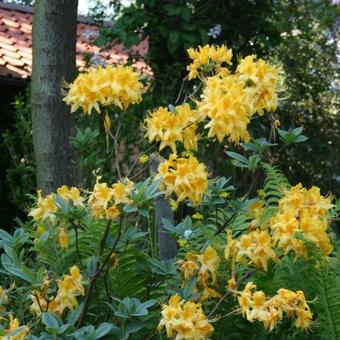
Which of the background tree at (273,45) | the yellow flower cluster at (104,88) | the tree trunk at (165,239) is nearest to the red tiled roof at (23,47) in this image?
the background tree at (273,45)

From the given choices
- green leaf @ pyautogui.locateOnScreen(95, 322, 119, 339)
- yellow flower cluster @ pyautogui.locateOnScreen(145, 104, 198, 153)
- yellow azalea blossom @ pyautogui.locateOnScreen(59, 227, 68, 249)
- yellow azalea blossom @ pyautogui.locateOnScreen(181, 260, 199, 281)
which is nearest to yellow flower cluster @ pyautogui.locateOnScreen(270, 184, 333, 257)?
yellow azalea blossom @ pyautogui.locateOnScreen(181, 260, 199, 281)

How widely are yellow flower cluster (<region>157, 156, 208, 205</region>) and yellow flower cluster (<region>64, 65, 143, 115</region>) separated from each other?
1.22 ft

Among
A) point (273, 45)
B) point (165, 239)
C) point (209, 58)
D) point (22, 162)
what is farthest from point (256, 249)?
point (273, 45)

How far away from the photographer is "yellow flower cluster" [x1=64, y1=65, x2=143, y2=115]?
2445mm

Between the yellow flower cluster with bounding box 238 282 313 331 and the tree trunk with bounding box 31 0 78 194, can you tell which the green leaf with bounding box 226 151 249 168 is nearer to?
the yellow flower cluster with bounding box 238 282 313 331

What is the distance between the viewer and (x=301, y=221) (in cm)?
218

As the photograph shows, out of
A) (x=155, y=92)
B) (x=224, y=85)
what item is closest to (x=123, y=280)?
(x=224, y=85)

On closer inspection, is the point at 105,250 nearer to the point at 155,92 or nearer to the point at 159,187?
the point at 159,187

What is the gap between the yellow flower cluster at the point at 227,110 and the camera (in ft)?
7.41

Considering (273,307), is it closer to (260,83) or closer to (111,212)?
(111,212)

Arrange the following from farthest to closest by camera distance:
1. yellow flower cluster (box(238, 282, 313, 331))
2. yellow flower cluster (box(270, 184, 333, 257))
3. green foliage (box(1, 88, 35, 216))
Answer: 1. green foliage (box(1, 88, 35, 216))
2. yellow flower cluster (box(270, 184, 333, 257))
3. yellow flower cluster (box(238, 282, 313, 331))

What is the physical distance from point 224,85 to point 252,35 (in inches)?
256

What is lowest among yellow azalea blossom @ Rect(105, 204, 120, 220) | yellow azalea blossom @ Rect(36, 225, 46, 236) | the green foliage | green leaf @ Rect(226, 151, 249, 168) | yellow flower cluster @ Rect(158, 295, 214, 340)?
the green foliage

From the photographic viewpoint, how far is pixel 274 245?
7.33ft
